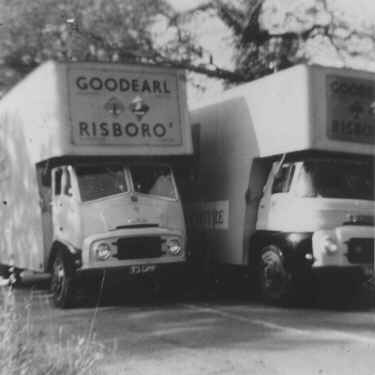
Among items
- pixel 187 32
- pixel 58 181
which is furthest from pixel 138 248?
pixel 187 32

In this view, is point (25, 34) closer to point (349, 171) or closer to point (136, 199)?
point (136, 199)

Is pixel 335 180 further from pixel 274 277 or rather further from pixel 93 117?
pixel 93 117

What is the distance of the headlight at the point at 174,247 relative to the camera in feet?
37.2

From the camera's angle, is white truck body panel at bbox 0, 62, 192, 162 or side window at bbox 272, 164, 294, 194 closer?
side window at bbox 272, 164, 294, 194

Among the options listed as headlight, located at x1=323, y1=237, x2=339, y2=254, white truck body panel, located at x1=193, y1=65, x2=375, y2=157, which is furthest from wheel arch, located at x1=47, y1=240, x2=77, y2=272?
headlight, located at x1=323, y1=237, x2=339, y2=254

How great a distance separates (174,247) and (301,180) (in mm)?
2173

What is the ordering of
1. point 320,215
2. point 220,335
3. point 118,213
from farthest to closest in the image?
point 118,213, point 320,215, point 220,335

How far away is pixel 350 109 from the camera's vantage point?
10.9 metres

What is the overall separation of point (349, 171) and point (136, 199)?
3.19 m

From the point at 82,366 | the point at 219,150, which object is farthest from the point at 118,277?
the point at 82,366

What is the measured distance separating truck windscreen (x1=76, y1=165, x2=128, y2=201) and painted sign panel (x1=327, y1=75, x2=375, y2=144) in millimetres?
3290

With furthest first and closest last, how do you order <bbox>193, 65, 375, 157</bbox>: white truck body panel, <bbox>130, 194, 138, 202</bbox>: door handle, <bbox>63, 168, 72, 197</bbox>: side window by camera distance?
<bbox>63, 168, 72, 197</bbox>: side window
<bbox>130, 194, 138, 202</bbox>: door handle
<bbox>193, 65, 375, 157</bbox>: white truck body panel

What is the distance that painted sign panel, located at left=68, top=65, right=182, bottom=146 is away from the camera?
1160 centimetres

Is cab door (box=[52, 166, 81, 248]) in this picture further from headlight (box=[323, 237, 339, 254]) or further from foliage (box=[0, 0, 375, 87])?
foliage (box=[0, 0, 375, 87])
